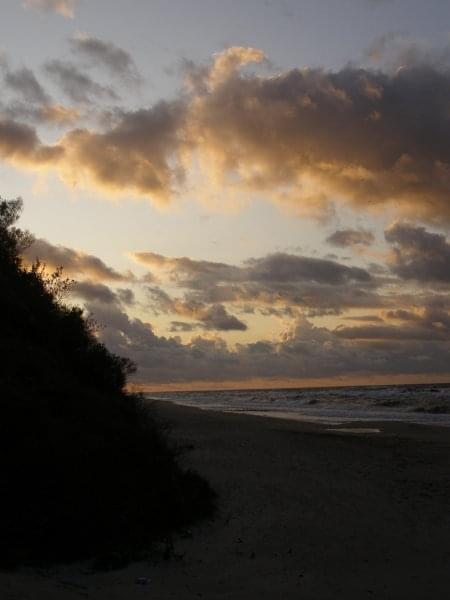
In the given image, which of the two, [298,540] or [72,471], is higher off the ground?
[72,471]

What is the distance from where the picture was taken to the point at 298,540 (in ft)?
33.7

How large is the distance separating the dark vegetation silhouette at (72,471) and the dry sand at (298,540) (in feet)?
1.37

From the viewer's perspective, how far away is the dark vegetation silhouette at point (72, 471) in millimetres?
7926

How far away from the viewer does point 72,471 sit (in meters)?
8.54

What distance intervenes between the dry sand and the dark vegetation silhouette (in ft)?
1.37

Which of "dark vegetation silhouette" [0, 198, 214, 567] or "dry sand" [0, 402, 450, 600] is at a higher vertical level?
"dark vegetation silhouette" [0, 198, 214, 567]

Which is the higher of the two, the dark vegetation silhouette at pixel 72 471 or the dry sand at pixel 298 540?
the dark vegetation silhouette at pixel 72 471

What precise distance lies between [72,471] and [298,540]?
4.11 metres

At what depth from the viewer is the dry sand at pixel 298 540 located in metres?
7.74

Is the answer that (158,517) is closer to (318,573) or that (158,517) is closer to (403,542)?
(318,573)

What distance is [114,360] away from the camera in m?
16.6

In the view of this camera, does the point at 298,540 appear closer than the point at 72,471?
No

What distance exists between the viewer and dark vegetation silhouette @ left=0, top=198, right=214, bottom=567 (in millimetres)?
7926

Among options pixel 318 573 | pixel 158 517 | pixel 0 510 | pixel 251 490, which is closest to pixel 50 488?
pixel 0 510
